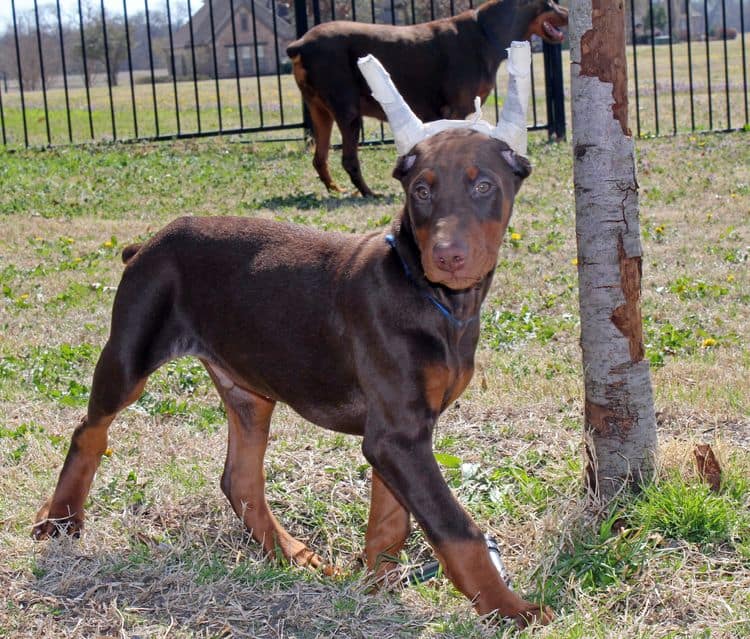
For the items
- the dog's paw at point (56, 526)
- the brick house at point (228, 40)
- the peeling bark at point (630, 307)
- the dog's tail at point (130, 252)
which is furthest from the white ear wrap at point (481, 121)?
the brick house at point (228, 40)

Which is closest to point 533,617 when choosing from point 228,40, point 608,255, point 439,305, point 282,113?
point 439,305

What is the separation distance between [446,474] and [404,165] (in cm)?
154

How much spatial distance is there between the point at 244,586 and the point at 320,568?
42 centimetres

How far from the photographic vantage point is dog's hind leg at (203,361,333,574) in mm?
4270

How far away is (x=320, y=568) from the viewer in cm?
407

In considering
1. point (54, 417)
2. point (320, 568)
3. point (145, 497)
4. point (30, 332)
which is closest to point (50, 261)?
point (30, 332)

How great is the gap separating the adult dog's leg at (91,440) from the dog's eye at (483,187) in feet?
4.98

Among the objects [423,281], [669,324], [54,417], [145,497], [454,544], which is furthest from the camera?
[669,324]

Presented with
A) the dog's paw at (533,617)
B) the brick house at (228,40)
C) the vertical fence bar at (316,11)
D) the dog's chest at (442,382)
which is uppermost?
the brick house at (228,40)

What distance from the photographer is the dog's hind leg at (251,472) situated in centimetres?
427

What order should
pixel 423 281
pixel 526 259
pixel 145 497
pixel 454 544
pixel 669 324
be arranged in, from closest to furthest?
pixel 454 544 < pixel 423 281 < pixel 145 497 < pixel 669 324 < pixel 526 259

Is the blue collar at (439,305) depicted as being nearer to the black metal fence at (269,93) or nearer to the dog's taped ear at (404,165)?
the dog's taped ear at (404,165)

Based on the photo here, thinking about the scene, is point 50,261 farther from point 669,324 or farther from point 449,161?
point 449,161

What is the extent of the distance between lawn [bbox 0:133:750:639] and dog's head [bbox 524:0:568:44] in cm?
323
